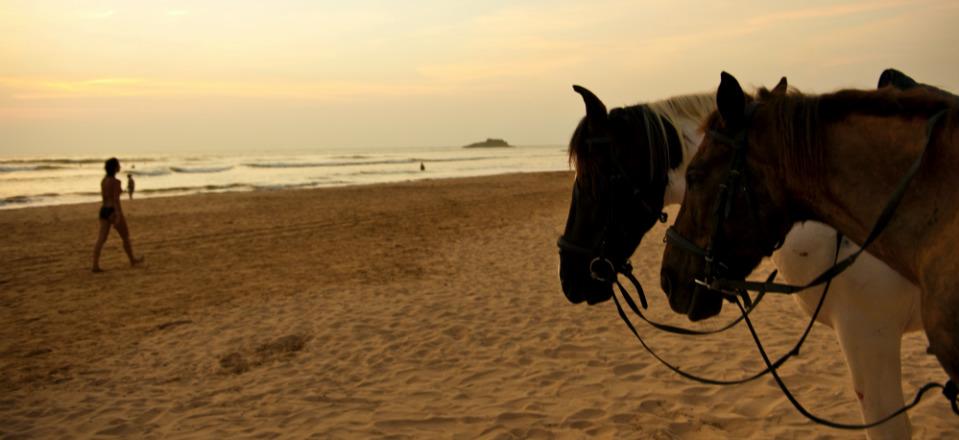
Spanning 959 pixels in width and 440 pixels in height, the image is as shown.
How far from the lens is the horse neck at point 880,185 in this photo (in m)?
1.71

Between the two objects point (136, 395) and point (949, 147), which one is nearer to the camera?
point (949, 147)

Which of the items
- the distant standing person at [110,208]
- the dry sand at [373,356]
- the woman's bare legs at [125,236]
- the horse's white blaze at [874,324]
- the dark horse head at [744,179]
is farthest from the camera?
Result: the woman's bare legs at [125,236]

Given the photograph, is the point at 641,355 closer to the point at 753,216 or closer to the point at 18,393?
the point at 753,216

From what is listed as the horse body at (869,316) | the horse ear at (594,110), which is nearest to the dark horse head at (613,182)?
the horse ear at (594,110)

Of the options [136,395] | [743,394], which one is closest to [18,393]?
[136,395]

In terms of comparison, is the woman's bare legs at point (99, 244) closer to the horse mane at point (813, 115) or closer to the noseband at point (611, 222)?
the noseband at point (611, 222)

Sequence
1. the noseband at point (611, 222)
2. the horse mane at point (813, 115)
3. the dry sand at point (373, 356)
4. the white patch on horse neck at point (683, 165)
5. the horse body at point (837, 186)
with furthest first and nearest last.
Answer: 1. the dry sand at point (373, 356)
2. the white patch on horse neck at point (683, 165)
3. the noseband at point (611, 222)
4. the horse mane at point (813, 115)
5. the horse body at point (837, 186)

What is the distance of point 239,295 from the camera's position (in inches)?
372

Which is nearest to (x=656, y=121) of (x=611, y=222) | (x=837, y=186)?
(x=611, y=222)

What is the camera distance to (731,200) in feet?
6.79

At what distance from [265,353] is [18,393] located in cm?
206

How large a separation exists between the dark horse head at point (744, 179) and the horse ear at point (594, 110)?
100 centimetres

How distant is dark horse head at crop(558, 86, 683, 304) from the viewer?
3.12m

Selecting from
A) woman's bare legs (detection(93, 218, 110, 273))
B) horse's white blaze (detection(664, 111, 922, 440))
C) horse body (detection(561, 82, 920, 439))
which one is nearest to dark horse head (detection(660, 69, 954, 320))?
horse body (detection(561, 82, 920, 439))
